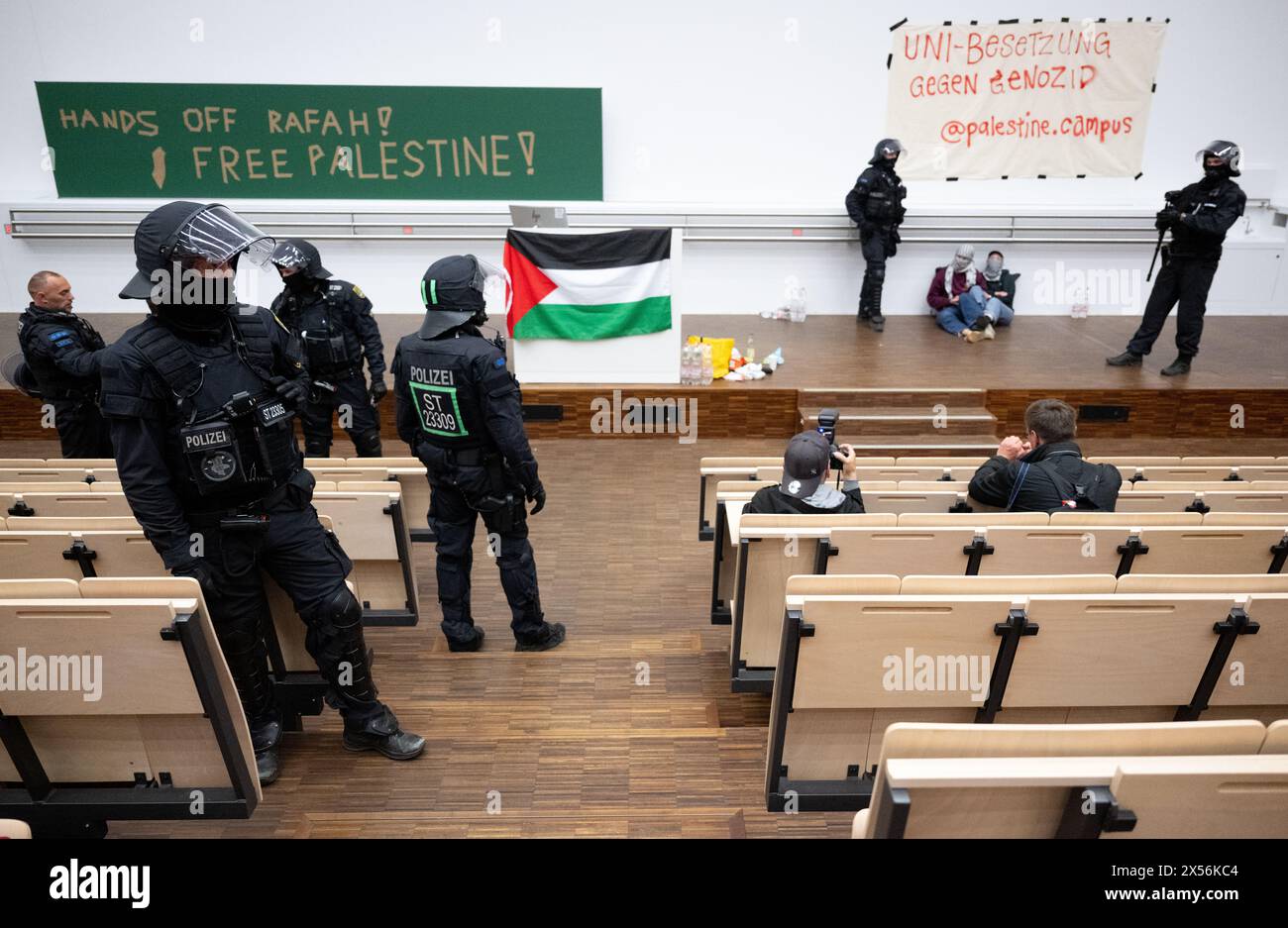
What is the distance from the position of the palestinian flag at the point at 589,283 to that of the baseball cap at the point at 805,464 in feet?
11.2

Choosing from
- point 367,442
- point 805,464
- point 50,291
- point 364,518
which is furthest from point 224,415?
point 367,442

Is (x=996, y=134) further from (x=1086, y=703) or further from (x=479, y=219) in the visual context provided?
(x=1086, y=703)

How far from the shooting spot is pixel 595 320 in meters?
6.26

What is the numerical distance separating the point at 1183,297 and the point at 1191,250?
1.24 feet

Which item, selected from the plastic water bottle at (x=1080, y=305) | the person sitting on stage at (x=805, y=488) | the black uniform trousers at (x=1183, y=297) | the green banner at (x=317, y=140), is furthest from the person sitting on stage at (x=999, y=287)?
the person sitting on stage at (x=805, y=488)

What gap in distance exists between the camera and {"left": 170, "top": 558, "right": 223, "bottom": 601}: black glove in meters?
2.49

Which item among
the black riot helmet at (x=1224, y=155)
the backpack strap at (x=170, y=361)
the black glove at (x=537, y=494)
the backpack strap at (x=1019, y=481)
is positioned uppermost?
the black riot helmet at (x=1224, y=155)

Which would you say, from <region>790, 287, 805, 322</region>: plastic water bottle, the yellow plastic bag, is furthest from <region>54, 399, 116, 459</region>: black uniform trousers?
<region>790, 287, 805, 322</region>: plastic water bottle

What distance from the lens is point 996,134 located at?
328 inches

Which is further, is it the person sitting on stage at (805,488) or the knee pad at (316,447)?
the knee pad at (316,447)

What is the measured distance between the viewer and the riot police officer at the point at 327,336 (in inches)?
181

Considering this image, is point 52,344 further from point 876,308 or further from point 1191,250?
point 1191,250

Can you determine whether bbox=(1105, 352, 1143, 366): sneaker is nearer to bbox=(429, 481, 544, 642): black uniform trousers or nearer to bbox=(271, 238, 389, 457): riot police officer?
bbox=(429, 481, 544, 642): black uniform trousers

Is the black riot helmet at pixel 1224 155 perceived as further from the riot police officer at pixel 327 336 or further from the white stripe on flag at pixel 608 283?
the riot police officer at pixel 327 336
